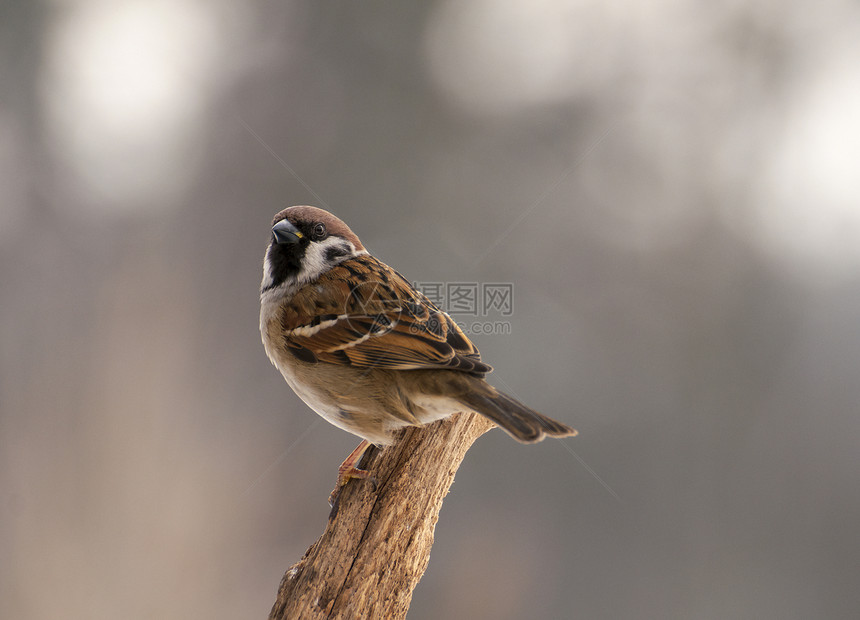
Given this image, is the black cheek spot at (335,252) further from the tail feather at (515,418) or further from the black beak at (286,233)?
the tail feather at (515,418)

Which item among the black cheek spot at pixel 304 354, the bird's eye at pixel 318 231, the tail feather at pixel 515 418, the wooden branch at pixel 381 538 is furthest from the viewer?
the bird's eye at pixel 318 231

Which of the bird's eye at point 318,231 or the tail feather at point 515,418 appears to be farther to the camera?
the bird's eye at point 318,231

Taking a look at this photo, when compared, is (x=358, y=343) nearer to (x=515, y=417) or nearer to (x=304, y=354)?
(x=304, y=354)

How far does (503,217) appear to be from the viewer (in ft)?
12.9

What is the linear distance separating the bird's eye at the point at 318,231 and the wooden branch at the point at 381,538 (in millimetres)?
756

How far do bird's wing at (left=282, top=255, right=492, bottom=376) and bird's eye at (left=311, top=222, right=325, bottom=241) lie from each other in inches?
4.8

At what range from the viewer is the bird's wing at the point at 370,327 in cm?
210

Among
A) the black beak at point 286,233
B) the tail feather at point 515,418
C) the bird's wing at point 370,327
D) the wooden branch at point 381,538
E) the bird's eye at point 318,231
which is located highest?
the bird's eye at point 318,231

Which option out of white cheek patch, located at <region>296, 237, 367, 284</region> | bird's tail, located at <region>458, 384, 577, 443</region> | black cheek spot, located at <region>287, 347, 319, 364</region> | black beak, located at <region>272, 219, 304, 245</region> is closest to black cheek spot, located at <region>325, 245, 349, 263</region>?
white cheek patch, located at <region>296, 237, 367, 284</region>

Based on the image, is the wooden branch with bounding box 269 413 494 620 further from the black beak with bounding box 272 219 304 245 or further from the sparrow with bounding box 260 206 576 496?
the black beak with bounding box 272 219 304 245

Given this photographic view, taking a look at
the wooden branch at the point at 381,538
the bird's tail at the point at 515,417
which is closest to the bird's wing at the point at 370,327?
the bird's tail at the point at 515,417

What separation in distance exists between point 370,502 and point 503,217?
85.7 inches

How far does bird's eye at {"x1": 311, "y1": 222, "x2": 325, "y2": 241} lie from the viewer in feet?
7.82

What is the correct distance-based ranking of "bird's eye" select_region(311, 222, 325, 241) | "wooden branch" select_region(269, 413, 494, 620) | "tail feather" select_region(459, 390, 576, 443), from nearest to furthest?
"tail feather" select_region(459, 390, 576, 443)
"wooden branch" select_region(269, 413, 494, 620)
"bird's eye" select_region(311, 222, 325, 241)
